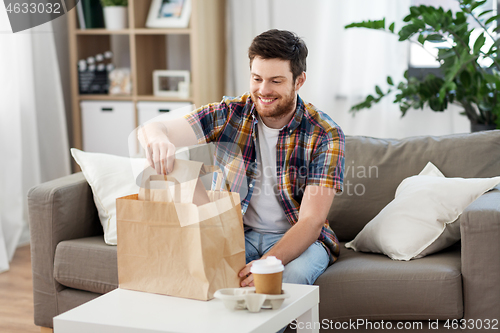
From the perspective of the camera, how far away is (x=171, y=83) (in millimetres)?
3504

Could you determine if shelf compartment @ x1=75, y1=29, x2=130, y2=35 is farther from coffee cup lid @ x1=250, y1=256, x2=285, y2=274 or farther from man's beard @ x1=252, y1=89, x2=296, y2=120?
coffee cup lid @ x1=250, y1=256, x2=285, y2=274

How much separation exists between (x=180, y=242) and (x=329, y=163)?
0.67 m

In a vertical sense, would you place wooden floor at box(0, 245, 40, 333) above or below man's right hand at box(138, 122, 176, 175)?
below

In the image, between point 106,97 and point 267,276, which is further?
point 106,97

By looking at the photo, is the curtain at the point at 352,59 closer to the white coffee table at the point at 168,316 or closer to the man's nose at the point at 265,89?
the man's nose at the point at 265,89

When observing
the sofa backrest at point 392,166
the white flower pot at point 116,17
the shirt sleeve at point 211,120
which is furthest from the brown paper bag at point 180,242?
Result: the white flower pot at point 116,17

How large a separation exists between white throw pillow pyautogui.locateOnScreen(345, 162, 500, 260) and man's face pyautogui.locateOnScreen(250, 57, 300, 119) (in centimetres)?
51

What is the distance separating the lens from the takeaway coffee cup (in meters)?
1.11

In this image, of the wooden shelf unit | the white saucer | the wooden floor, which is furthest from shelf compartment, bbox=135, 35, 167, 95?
the white saucer

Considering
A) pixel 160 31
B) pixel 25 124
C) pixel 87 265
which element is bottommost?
pixel 87 265

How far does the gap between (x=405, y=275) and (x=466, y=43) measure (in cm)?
117

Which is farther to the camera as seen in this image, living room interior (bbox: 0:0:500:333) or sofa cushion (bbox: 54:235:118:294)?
sofa cushion (bbox: 54:235:118:294)

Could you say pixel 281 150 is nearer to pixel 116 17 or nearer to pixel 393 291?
pixel 393 291

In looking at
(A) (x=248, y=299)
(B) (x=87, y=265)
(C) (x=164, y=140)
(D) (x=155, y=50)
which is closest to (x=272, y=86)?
(C) (x=164, y=140)
